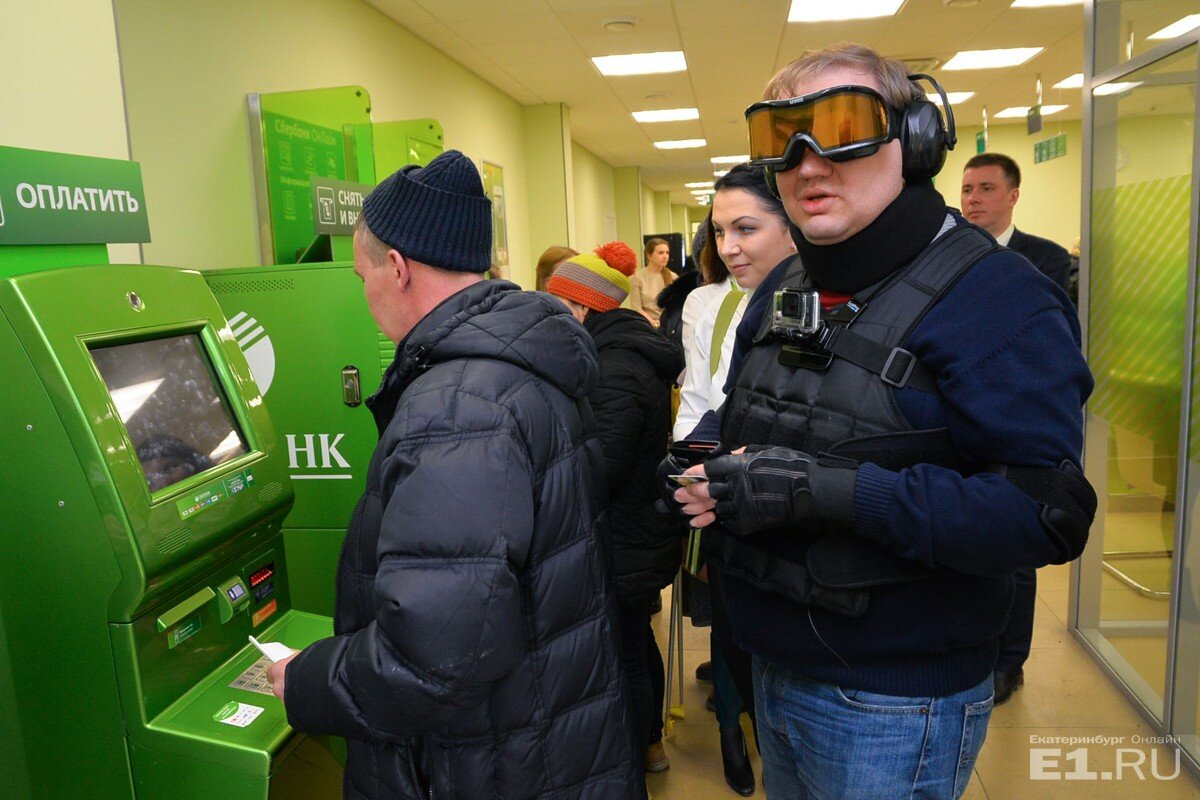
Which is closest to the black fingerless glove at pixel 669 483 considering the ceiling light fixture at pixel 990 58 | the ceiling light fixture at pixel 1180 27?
the ceiling light fixture at pixel 1180 27

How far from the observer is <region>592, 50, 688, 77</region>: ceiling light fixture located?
642cm

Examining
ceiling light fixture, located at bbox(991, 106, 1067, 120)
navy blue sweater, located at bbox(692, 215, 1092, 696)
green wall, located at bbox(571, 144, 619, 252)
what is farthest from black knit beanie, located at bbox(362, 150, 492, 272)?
ceiling light fixture, located at bbox(991, 106, 1067, 120)

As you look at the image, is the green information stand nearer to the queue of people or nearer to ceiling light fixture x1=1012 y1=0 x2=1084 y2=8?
the queue of people

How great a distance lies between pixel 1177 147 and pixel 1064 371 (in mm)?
2178

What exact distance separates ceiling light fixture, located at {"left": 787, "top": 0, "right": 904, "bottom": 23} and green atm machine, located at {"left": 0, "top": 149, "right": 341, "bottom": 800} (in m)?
4.84

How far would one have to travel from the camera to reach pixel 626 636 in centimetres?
228

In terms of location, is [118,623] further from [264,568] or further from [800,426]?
[800,426]

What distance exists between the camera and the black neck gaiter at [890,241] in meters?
1.14

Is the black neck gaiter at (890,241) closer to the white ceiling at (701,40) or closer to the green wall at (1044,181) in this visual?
the white ceiling at (701,40)

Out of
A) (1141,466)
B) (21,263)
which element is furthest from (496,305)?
(1141,466)

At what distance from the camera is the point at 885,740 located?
113cm

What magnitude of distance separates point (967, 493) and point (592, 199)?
11025mm

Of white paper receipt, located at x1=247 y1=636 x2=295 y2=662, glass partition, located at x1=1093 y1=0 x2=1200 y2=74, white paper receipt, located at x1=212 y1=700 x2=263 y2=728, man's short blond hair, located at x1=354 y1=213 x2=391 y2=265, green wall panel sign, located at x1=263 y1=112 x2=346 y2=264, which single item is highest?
glass partition, located at x1=1093 y1=0 x2=1200 y2=74

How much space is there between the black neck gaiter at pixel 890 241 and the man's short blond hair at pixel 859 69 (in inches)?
5.0
